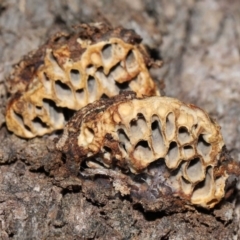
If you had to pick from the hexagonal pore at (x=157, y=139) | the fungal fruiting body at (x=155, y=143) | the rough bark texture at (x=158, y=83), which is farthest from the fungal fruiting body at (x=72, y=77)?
the hexagonal pore at (x=157, y=139)

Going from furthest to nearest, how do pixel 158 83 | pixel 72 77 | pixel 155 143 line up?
1. pixel 158 83
2. pixel 72 77
3. pixel 155 143

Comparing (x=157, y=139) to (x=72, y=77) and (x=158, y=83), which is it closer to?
(x=72, y=77)

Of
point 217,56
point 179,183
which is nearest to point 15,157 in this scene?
point 179,183

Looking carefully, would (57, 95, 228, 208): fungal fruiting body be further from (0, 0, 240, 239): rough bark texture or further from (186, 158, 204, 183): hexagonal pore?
(0, 0, 240, 239): rough bark texture

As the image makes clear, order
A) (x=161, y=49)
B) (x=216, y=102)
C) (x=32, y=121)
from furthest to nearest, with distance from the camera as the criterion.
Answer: (x=161, y=49) < (x=216, y=102) < (x=32, y=121)

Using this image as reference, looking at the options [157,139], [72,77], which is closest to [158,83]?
[72,77]

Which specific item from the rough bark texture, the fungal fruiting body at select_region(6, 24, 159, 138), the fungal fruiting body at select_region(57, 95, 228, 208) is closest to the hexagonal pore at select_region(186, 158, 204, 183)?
the fungal fruiting body at select_region(57, 95, 228, 208)

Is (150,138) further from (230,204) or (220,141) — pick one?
(230,204)
